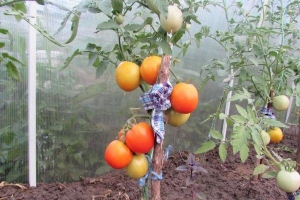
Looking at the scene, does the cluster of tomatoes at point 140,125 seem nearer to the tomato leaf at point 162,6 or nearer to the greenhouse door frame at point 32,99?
the tomato leaf at point 162,6

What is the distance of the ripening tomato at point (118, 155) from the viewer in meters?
0.73

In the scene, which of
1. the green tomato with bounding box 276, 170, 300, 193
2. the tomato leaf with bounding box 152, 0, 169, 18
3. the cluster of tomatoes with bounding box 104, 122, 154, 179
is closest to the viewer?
the tomato leaf with bounding box 152, 0, 169, 18

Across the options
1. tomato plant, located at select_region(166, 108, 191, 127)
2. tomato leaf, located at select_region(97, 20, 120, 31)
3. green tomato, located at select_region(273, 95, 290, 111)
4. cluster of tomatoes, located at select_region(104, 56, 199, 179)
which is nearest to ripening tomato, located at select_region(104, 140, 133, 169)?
cluster of tomatoes, located at select_region(104, 56, 199, 179)

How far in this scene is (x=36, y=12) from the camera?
1267 millimetres

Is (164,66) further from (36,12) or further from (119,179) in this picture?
(119,179)

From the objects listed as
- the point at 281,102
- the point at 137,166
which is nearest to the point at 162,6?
the point at 137,166

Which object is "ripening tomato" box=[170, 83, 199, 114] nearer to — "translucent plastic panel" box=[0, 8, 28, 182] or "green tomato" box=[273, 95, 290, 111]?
"green tomato" box=[273, 95, 290, 111]

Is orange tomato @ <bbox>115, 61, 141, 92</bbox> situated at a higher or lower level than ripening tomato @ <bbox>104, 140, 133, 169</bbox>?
higher

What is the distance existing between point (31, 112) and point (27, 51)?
29 centimetres

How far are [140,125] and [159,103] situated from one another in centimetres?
8

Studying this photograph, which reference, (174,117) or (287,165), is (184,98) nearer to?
(174,117)

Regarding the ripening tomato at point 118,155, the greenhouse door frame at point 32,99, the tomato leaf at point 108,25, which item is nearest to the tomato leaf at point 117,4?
the tomato leaf at point 108,25

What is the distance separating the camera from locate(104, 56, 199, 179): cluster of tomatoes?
72cm

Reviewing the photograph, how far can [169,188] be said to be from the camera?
1434mm
